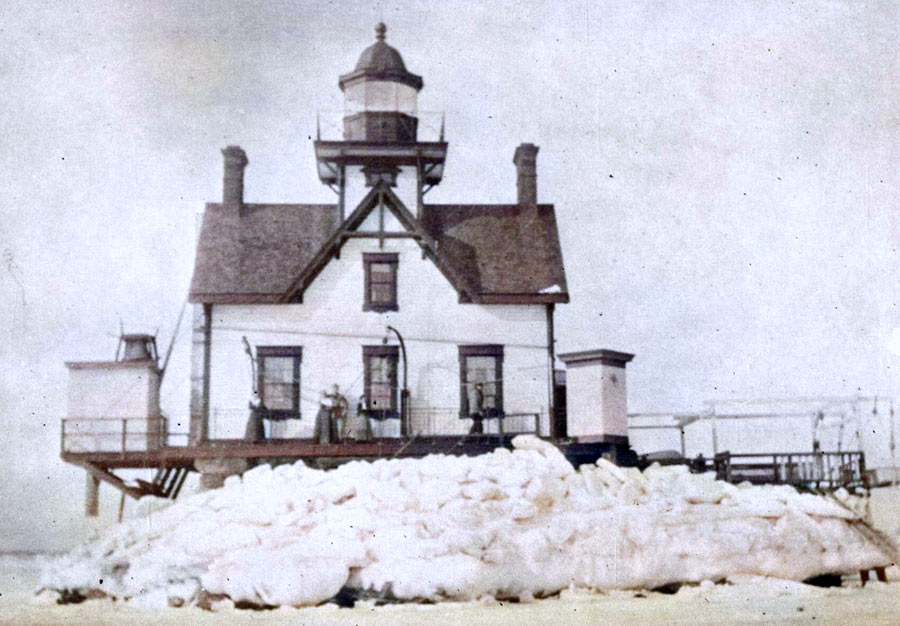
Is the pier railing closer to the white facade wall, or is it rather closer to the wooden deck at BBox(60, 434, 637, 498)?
the wooden deck at BBox(60, 434, 637, 498)

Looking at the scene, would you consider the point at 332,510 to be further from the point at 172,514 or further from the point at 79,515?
the point at 79,515

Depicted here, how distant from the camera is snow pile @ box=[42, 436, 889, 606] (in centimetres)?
842

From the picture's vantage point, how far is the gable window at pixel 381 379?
37.2ft

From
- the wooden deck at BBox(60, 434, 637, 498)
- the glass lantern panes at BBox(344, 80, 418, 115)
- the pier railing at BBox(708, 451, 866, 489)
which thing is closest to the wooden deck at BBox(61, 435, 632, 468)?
the wooden deck at BBox(60, 434, 637, 498)

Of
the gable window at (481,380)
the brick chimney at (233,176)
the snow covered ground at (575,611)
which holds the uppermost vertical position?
the brick chimney at (233,176)

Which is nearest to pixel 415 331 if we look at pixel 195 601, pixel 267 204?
pixel 267 204

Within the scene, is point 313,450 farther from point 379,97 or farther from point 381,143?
point 379,97

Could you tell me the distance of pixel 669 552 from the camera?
8.98m

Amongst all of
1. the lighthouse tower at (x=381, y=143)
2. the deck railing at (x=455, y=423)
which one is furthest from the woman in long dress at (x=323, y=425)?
the lighthouse tower at (x=381, y=143)

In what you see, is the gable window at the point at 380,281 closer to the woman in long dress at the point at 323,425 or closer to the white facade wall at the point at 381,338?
the white facade wall at the point at 381,338

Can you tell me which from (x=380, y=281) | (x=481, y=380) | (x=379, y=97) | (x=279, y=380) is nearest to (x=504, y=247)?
(x=380, y=281)

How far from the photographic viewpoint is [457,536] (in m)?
8.73

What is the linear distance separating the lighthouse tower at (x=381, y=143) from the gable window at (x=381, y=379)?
5.22 feet

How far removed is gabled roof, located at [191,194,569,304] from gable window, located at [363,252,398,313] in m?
0.34
